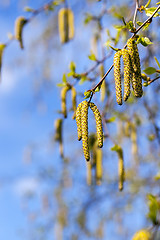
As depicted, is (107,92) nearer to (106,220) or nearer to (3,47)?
(3,47)

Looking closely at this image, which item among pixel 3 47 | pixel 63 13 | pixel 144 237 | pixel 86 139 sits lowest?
pixel 144 237

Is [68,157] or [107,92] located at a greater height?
[68,157]

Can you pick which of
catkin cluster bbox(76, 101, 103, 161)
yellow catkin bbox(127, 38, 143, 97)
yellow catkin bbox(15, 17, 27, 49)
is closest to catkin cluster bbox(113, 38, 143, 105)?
yellow catkin bbox(127, 38, 143, 97)

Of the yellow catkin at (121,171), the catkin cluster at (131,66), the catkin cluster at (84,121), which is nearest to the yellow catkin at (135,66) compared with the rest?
the catkin cluster at (131,66)

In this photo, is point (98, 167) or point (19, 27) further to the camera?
point (19, 27)

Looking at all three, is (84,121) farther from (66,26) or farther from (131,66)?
(66,26)

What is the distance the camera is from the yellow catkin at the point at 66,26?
2.66 m

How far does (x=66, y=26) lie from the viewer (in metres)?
2.72

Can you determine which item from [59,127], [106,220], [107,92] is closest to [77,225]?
[106,220]

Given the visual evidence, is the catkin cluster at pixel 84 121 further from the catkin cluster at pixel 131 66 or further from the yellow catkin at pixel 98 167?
the yellow catkin at pixel 98 167

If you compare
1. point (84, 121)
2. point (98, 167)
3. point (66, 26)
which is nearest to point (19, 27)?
A: point (66, 26)

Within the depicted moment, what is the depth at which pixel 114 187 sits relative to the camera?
18.8 feet

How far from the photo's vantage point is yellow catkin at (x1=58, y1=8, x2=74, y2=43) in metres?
2.66

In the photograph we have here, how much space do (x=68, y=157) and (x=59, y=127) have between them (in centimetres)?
383
